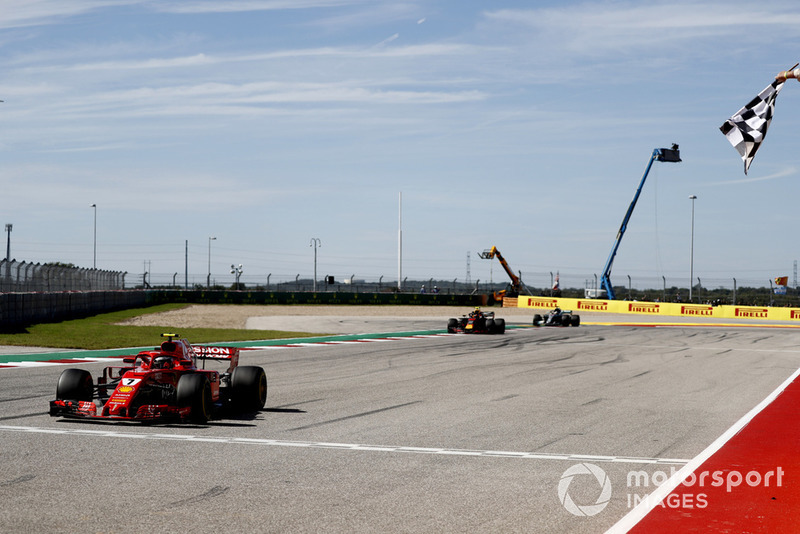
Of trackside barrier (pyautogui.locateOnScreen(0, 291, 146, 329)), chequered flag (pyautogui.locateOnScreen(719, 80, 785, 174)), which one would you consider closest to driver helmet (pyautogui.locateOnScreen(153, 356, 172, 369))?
chequered flag (pyautogui.locateOnScreen(719, 80, 785, 174))

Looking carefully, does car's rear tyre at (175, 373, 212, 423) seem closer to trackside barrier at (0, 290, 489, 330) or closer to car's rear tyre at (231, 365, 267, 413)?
car's rear tyre at (231, 365, 267, 413)

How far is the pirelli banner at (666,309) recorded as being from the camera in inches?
1809

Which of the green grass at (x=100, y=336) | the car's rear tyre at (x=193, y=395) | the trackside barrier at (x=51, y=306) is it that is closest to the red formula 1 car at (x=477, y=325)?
the green grass at (x=100, y=336)

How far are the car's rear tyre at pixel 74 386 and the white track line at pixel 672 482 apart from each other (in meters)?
6.73

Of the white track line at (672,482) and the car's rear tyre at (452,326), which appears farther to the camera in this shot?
the car's rear tyre at (452,326)

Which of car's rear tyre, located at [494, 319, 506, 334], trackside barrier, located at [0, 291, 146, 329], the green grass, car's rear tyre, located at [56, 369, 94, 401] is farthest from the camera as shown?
car's rear tyre, located at [494, 319, 506, 334]

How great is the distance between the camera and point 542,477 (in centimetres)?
708

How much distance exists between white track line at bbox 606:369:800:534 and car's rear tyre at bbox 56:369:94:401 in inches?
265

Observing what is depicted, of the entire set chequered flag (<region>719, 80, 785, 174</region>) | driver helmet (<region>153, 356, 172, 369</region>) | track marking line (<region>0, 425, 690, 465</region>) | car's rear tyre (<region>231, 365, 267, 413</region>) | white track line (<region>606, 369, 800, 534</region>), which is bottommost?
track marking line (<region>0, 425, 690, 465</region>)

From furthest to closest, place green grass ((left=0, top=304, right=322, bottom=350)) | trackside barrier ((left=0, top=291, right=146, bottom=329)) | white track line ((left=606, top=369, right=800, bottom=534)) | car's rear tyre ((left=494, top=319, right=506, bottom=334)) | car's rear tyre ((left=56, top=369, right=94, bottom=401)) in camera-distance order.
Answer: car's rear tyre ((left=494, top=319, right=506, bottom=334)) → trackside barrier ((left=0, top=291, right=146, bottom=329)) → green grass ((left=0, top=304, right=322, bottom=350)) → car's rear tyre ((left=56, top=369, right=94, bottom=401)) → white track line ((left=606, top=369, right=800, bottom=534))

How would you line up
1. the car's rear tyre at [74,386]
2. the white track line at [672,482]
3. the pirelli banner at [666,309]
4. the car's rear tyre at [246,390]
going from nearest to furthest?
the white track line at [672,482] < the car's rear tyre at [74,386] < the car's rear tyre at [246,390] < the pirelli banner at [666,309]

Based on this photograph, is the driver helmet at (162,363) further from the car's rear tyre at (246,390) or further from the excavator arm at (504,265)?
the excavator arm at (504,265)

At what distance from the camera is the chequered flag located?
960cm

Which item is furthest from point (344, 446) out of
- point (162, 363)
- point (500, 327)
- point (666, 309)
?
point (666, 309)
